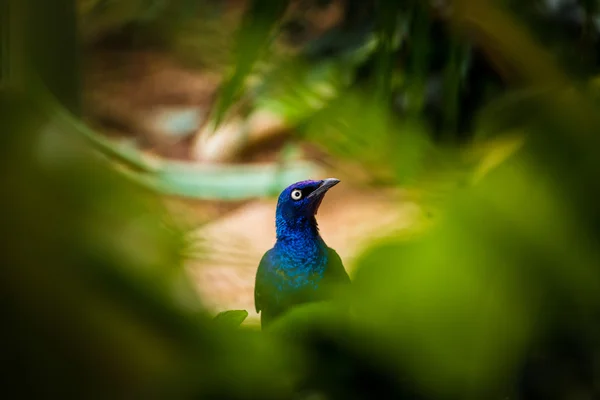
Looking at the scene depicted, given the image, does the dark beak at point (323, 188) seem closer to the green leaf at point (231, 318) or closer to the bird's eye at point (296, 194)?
the bird's eye at point (296, 194)

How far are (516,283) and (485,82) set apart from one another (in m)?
1.10

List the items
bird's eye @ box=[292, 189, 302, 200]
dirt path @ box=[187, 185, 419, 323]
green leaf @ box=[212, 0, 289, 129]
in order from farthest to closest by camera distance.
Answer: bird's eye @ box=[292, 189, 302, 200], green leaf @ box=[212, 0, 289, 129], dirt path @ box=[187, 185, 419, 323]

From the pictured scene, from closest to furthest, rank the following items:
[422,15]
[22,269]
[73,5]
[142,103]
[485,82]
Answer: [22,269] → [422,15] → [73,5] → [485,82] → [142,103]

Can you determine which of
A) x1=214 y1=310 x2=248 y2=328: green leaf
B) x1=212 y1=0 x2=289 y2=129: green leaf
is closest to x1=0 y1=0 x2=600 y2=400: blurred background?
x1=214 y1=310 x2=248 y2=328: green leaf

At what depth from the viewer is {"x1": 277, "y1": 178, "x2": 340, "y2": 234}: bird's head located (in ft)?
2.08

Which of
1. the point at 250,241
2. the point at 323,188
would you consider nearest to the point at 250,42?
the point at 323,188

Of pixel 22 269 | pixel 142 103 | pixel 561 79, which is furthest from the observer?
pixel 142 103

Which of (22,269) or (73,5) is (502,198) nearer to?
(22,269)

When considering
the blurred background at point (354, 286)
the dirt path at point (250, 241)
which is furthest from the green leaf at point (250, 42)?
the blurred background at point (354, 286)

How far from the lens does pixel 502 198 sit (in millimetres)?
241

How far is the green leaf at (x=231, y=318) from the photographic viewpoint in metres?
0.27

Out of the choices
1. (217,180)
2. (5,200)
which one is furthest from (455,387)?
(217,180)

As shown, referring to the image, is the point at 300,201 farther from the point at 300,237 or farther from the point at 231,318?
the point at 231,318

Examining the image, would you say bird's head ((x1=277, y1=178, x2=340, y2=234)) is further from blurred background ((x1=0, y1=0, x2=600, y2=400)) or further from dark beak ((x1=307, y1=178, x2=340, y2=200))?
blurred background ((x1=0, y1=0, x2=600, y2=400))
